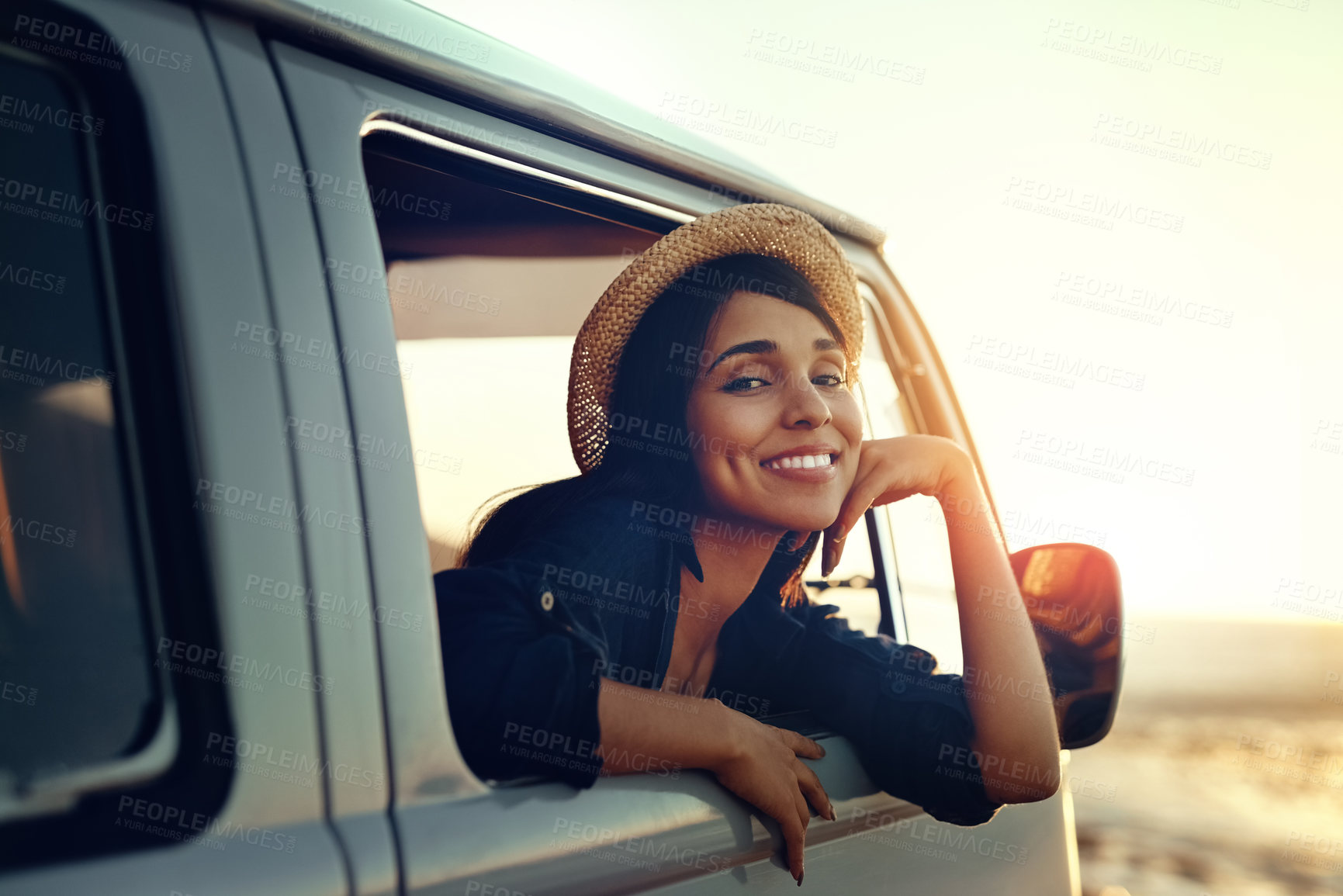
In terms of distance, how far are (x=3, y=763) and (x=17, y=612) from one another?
0.20m

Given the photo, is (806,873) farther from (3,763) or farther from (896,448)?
(3,763)

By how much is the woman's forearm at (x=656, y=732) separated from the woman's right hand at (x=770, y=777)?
0.02 metres

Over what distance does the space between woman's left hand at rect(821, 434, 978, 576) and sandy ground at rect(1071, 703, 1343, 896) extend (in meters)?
3.34

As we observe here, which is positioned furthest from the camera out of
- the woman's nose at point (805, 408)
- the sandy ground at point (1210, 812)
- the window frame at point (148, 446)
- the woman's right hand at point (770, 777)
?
the sandy ground at point (1210, 812)

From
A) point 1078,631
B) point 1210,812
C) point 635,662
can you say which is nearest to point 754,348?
point 635,662

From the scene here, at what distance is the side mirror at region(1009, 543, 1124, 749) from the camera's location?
1745 mm

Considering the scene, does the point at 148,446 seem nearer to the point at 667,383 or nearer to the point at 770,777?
the point at 770,777

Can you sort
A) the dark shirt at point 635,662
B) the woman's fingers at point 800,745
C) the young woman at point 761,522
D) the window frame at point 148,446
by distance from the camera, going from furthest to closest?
1. the young woman at point 761,522
2. the woman's fingers at point 800,745
3. the dark shirt at point 635,662
4. the window frame at point 148,446

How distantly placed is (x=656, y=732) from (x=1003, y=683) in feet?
2.57

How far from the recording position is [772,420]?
5.49 ft

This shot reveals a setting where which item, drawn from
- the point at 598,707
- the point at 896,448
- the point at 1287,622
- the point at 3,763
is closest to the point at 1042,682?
the point at 896,448

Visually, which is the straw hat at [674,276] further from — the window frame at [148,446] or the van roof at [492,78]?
the window frame at [148,446]

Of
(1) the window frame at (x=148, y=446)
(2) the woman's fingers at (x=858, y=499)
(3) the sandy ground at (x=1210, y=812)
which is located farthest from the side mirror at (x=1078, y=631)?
(3) the sandy ground at (x=1210, y=812)

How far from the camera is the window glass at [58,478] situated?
91 centimetres
